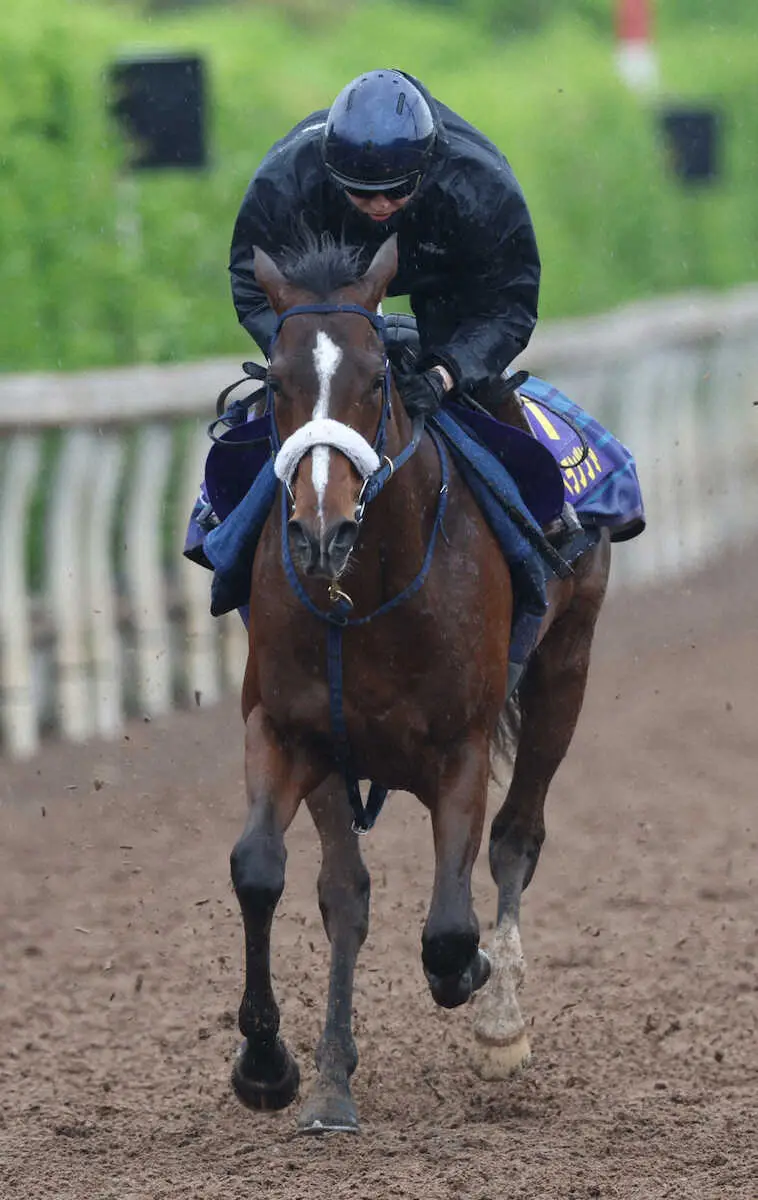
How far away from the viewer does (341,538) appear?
4.43 metres

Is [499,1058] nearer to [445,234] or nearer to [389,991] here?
[389,991]

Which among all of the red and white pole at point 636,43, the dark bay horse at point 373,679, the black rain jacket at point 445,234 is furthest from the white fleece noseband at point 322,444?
the red and white pole at point 636,43

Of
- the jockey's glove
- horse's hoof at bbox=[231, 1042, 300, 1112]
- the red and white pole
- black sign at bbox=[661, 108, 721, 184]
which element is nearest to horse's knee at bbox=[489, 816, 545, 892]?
horse's hoof at bbox=[231, 1042, 300, 1112]

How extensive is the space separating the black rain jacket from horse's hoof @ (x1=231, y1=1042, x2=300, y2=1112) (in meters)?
1.61

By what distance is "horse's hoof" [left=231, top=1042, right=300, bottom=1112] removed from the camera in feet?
17.0

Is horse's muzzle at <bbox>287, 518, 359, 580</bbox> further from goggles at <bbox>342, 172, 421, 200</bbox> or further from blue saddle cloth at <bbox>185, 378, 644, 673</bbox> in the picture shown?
goggles at <bbox>342, 172, 421, 200</bbox>

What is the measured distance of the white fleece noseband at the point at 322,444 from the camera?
4.48 metres

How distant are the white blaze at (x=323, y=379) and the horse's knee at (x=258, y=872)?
1.02 metres

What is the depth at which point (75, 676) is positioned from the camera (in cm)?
925

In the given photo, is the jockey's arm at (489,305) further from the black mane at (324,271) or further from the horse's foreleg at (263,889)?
the horse's foreleg at (263,889)

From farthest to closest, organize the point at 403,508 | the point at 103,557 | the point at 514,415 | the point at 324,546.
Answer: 1. the point at 103,557
2. the point at 514,415
3. the point at 403,508
4. the point at 324,546

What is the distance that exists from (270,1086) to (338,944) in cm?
49

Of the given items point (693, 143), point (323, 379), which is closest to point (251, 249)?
point (323, 379)

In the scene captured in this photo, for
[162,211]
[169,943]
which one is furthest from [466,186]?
[162,211]
